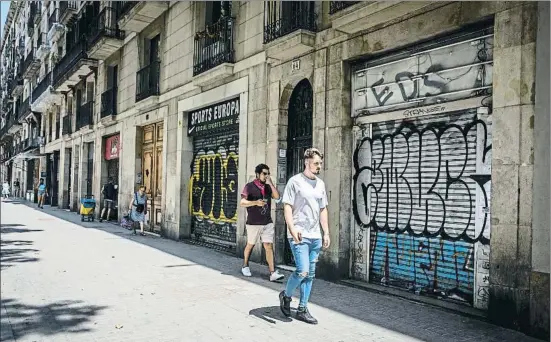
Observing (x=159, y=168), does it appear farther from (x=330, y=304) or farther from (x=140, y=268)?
(x=330, y=304)

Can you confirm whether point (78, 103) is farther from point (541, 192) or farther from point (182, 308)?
point (541, 192)

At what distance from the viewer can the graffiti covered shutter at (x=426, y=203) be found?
5.90m

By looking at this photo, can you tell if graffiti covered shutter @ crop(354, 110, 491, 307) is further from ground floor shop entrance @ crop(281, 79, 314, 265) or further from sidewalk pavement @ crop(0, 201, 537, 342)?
ground floor shop entrance @ crop(281, 79, 314, 265)

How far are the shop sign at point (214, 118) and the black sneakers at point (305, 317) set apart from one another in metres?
6.43

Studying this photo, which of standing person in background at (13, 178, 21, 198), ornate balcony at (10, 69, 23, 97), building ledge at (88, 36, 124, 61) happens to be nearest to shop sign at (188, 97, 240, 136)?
building ledge at (88, 36, 124, 61)

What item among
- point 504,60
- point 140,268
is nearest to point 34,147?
point 140,268

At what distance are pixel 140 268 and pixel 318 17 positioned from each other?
5484mm

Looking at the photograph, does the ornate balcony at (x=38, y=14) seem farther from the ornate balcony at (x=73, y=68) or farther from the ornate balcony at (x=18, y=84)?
the ornate balcony at (x=73, y=68)

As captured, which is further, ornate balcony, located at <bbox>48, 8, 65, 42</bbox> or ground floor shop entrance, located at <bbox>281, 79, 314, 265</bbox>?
ornate balcony, located at <bbox>48, 8, 65, 42</bbox>

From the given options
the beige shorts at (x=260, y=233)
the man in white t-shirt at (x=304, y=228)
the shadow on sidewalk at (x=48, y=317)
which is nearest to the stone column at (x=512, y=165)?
the man in white t-shirt at (x=304, y=228)

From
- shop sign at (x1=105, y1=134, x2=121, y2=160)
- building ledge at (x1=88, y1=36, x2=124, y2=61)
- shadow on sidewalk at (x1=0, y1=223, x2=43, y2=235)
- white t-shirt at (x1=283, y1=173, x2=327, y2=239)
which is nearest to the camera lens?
white t-shirt at (x1=283, y1=173, x2=327, y2=239)

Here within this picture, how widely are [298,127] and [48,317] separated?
18.1ft

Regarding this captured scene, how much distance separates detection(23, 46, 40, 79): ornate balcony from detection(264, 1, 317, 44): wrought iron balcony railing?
31.1 m

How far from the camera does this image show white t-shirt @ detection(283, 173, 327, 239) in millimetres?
5238
